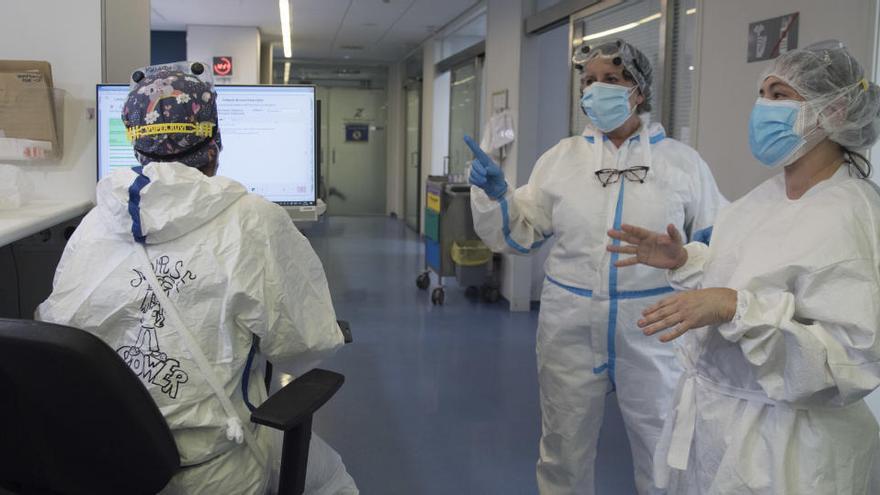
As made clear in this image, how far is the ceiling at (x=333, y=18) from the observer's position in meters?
7.12

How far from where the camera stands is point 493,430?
124 inches

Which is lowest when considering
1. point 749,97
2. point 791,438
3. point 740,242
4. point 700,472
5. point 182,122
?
point 700,472

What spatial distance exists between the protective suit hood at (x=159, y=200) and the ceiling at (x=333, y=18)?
19.6ft

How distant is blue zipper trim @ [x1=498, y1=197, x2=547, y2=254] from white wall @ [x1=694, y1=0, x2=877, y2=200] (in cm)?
86

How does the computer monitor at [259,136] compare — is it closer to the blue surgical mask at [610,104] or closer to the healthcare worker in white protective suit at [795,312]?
the blue surgical mask at [610,104]

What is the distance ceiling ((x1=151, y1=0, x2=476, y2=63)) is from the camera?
23.4ft

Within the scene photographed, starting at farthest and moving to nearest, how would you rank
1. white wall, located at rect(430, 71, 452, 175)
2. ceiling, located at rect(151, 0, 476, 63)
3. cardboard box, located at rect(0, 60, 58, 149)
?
1. white wall, located at rect(430, 71, 452, 175)
2. ceiling, located at rect(151, 0, 476, 63)
3. cardboard box, located at rect(0, 60, 58, 149)

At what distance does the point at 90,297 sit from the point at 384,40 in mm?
8830

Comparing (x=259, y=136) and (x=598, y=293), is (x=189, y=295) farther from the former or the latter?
(x=259, y=136)

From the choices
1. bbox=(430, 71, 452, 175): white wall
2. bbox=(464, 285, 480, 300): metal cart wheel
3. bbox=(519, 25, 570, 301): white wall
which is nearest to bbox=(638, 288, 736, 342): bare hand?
bbox=(519, 25, 570, 301): white wall

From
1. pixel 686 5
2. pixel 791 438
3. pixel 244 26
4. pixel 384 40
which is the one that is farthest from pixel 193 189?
pixel 384 40

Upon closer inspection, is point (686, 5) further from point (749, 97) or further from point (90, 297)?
point (90, 297)

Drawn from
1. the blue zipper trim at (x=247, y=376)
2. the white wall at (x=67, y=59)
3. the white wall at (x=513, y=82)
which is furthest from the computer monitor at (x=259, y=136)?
the white wall at (x=513, y=82)

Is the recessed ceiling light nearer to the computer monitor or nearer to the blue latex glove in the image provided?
the computer monitor
